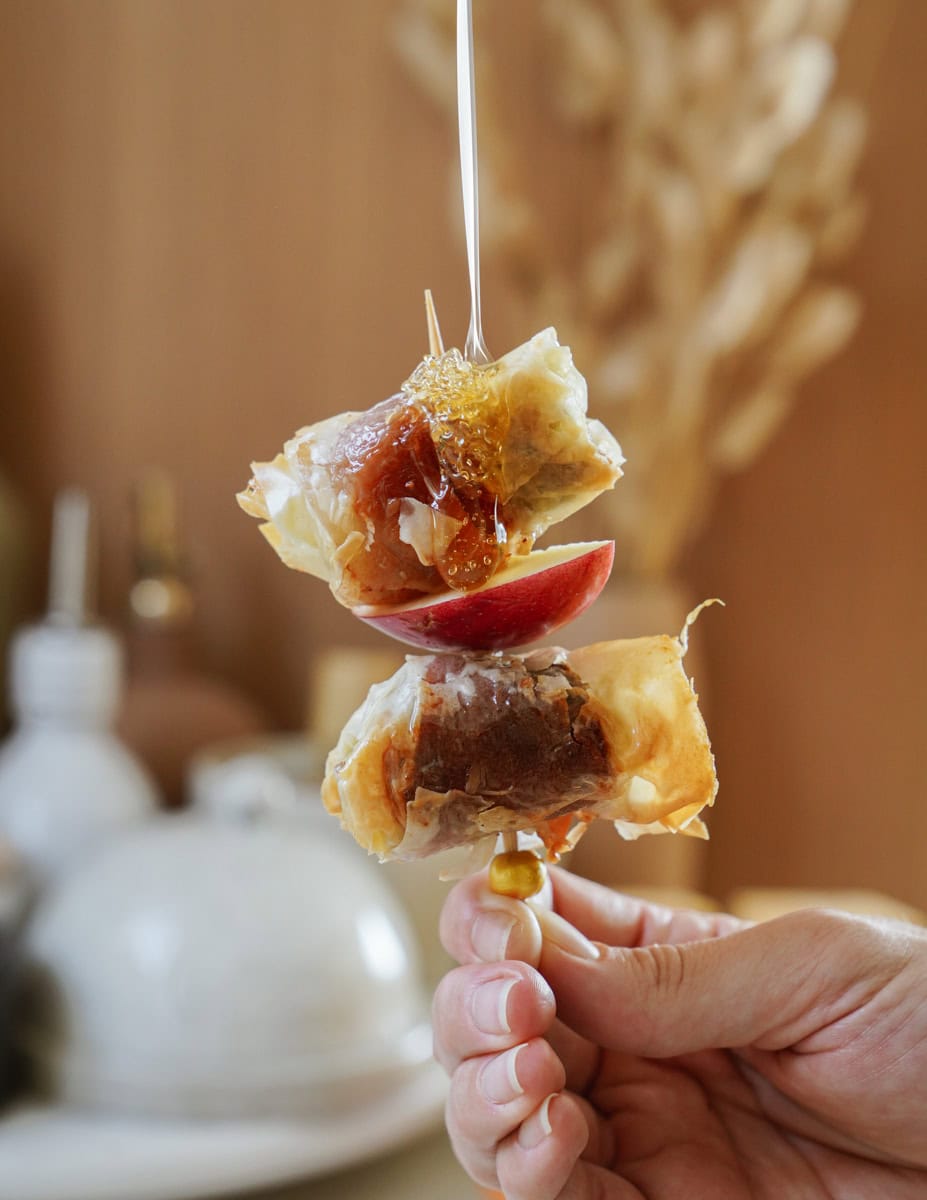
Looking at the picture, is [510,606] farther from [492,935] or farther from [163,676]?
[163,676]

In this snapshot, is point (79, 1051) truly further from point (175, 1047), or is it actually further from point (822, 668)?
point (822, 668)

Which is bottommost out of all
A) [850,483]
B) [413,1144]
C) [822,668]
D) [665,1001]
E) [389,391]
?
[413,1144]

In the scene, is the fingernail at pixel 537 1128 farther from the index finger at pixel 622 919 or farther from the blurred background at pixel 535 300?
the blurred background at pixel 535 300

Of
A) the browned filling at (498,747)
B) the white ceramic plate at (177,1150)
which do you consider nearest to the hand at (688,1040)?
the browned filling at (498,747)

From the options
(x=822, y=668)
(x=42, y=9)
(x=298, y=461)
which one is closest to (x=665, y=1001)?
(x=298, y=461)

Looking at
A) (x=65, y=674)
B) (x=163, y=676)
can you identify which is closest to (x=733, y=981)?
(x=65, y=674)
